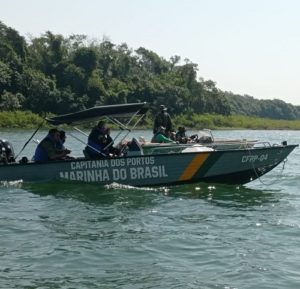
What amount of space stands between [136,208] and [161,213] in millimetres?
776

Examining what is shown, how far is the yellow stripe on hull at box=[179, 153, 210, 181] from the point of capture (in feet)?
52.4

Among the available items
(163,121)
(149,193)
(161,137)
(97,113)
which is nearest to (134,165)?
(149,193)

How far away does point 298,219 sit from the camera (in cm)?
1248

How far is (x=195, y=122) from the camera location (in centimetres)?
8044

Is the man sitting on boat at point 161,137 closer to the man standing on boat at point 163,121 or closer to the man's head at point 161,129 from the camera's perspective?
the man's head at point 161,129

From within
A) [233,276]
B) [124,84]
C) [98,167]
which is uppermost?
[124,84]

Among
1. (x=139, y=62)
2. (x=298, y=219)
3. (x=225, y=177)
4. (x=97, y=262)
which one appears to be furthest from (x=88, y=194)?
(x=139, y=62)

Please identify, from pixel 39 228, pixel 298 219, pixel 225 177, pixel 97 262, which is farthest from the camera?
pixel 225 177

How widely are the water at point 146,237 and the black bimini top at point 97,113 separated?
1652 millimetres

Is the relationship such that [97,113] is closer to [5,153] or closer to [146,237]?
[5,153]

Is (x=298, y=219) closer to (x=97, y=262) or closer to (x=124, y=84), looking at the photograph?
(x=97, y=262)

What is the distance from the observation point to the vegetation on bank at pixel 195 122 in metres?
63.2

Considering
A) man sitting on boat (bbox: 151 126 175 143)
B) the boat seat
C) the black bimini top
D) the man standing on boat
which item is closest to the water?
the boat seat

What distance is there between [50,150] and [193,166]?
3.68 metres
